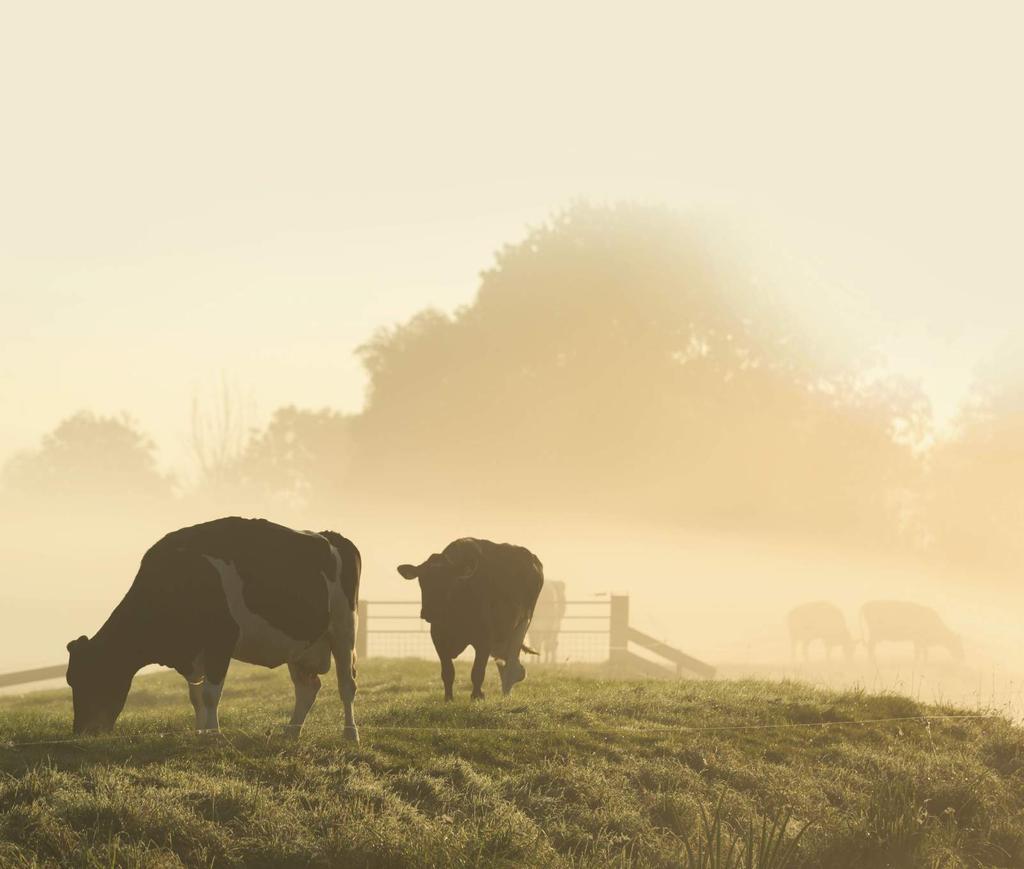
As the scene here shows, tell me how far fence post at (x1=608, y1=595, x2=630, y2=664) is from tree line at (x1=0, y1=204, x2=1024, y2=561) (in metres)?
29.0

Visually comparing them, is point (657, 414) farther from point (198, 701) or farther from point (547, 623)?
point (198, 701)

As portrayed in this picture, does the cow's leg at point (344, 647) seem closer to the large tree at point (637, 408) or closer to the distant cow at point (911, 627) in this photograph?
the distant cow at point (911, 627)

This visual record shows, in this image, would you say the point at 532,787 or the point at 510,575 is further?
the point at 510,575

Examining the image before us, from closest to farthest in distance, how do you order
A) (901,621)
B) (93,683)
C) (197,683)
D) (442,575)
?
(93,683)
(197,683)
(442,575)
(901,621)

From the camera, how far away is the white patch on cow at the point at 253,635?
12.2m

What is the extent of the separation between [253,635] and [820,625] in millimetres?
34383

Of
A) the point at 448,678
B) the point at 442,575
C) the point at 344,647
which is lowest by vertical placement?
the point at 448,678

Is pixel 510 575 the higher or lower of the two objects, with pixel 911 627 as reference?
higher

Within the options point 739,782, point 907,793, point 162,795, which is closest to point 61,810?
point 162,795

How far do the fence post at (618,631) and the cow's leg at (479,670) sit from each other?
1190 centimetres

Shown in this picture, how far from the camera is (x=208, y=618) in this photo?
476 inches

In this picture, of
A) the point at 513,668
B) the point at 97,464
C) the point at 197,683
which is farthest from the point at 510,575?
the point at 97,464

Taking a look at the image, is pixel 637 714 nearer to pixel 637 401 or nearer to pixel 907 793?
pixel 907 793

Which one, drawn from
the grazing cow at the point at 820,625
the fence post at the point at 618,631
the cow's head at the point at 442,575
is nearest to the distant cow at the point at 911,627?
the grazing cow at the point at 820,625
